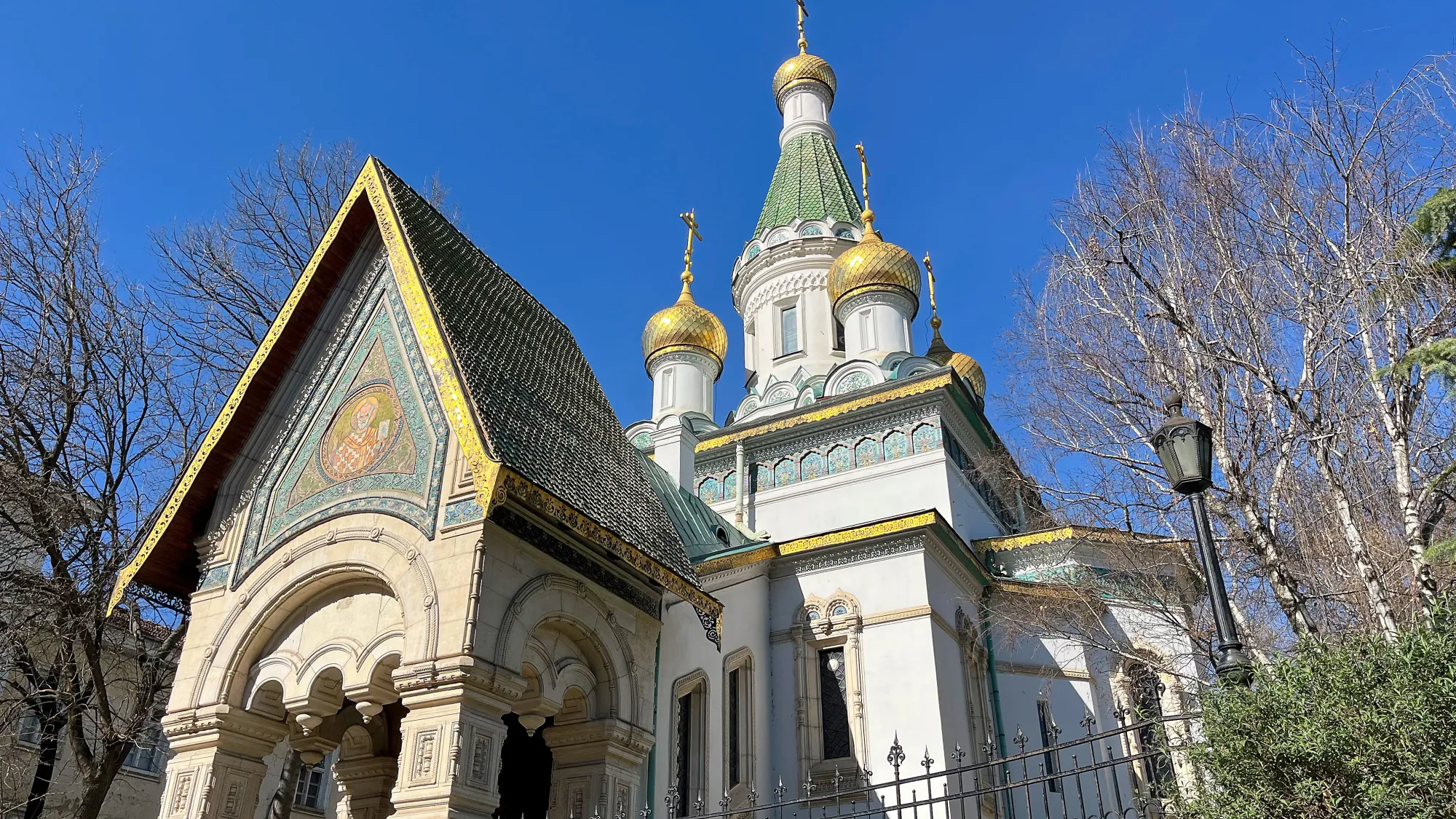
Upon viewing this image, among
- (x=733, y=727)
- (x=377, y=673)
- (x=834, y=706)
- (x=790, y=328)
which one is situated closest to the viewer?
(x=377, y=673)

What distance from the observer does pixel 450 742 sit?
7023mm

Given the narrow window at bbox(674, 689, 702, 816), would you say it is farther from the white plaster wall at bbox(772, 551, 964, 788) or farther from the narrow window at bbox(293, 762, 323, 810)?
the narrow window at bbox(293, 762, 323, 810)

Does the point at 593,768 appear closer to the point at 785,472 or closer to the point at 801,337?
the point at 785,472

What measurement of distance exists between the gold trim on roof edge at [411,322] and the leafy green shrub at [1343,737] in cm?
553

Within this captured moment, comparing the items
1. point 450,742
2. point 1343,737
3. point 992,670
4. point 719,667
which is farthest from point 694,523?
point 1343,737

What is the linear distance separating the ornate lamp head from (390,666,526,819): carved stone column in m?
4.75

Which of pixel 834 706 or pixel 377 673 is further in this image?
pixel 834 706

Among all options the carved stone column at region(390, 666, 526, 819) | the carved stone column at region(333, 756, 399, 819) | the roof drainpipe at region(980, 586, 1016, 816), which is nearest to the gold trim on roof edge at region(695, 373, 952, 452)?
the roof drainpipe at region(980, 586, 1016, 816)

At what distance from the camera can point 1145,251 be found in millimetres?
10289

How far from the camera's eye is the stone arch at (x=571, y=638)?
7.72 meters

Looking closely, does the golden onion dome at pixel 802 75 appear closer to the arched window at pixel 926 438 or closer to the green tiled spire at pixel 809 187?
the green tiled spire at pixel 809 187

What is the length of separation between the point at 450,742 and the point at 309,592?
237 centimetres

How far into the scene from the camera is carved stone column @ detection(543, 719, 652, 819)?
8.38m

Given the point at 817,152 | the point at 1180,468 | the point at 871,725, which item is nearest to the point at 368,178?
the point at 1180,468
